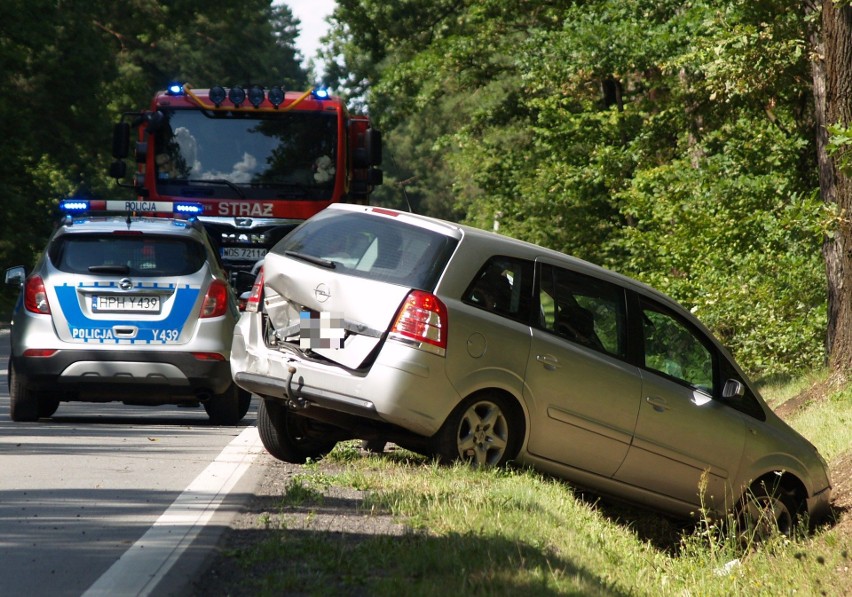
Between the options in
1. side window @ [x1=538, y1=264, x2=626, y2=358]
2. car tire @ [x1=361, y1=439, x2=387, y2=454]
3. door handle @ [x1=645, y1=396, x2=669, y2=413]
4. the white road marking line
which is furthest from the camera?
car tire @ [x1=361, y1=439, x2=387, y2=454]

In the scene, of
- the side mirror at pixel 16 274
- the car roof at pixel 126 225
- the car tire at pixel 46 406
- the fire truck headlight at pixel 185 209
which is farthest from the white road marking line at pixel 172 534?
the fire truck headlight at pixel 185 209

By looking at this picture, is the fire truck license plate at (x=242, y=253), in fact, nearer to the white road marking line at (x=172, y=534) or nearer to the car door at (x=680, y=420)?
the white road marking line at (x=172, y=534)

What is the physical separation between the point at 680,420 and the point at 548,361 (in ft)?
4.05

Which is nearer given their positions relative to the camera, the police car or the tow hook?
the tow hook

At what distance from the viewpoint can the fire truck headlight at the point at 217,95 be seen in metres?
19.0

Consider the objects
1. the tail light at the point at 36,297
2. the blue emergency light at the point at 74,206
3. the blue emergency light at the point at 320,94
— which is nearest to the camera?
the tail light at the point at 36,297

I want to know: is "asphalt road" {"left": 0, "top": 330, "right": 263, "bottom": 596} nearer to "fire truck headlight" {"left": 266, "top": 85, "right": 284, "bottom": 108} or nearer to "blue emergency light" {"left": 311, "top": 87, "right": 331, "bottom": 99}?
"fire truck headlight" {"left": 266, "top": 85, "right": 284, "bottom": 108}

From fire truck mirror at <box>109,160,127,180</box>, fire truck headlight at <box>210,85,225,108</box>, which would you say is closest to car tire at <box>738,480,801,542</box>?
fire truck headlight at <box>210,85,225,108</box>

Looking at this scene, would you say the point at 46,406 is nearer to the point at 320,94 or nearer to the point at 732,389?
the point at 732,389

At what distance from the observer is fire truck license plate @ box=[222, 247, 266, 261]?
18.8 meters

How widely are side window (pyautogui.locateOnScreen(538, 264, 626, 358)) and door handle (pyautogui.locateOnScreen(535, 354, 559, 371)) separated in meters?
0.20

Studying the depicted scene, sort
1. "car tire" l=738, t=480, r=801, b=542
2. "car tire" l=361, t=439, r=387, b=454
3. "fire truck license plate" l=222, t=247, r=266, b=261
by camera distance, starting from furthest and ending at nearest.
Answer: "fire truck license plate" l=222, t=247, r=266, b=261
"car tire" l=361, t=439, r=387, b=454
"car tire" l=738, t=480, r=801, b=542

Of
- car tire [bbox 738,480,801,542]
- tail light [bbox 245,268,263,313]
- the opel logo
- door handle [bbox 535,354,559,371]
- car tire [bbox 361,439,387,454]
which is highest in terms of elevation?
the opel logo

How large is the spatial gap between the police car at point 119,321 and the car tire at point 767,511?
4563 millimetres
